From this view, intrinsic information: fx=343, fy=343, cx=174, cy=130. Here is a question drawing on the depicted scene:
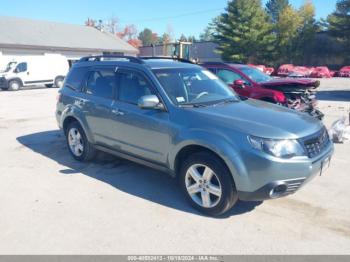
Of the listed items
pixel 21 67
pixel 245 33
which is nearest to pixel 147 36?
pixel 245 33

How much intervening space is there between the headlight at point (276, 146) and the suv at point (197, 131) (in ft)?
0.03

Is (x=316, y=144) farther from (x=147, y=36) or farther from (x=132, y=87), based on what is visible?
(x=147, y=36)

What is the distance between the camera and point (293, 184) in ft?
12.0

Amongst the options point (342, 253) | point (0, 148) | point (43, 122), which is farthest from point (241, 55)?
point (342, 253)

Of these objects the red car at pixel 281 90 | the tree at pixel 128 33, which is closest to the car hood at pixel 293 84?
the red car at pixel 281 90

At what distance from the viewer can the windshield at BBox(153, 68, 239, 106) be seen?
4.56 m

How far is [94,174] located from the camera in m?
5.51

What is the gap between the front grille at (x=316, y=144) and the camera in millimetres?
3795

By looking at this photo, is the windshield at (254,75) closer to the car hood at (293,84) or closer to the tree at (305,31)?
the car hood at (293,84)

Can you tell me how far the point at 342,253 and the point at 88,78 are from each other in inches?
178

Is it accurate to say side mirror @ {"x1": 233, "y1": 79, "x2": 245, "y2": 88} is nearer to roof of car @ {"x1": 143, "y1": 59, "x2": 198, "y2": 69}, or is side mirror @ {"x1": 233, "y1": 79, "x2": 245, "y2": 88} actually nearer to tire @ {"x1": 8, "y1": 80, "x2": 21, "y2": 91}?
roof of car @ {"x1": 143, "y1": 59, "x2": 198, "y2": 69}

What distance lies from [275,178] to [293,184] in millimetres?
248

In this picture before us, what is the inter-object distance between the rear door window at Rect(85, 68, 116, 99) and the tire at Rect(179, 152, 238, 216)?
1.88 meters

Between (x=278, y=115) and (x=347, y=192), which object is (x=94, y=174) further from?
(x=347, y=192)
